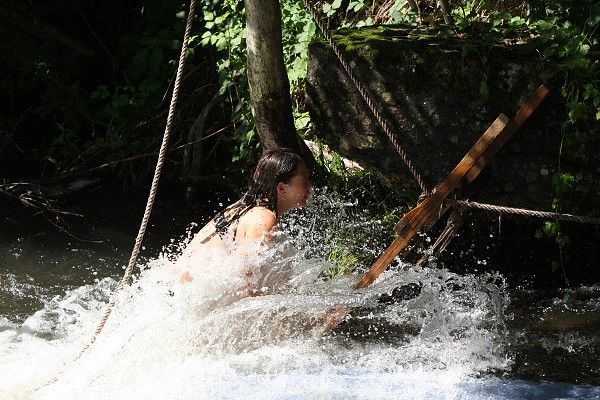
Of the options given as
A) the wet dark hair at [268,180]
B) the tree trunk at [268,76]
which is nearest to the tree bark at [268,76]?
the tree trunk at [268,76]

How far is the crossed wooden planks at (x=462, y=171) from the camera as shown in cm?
445

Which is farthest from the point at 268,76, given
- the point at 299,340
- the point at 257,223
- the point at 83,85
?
the point at 83,85

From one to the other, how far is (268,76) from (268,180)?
129 centimetres

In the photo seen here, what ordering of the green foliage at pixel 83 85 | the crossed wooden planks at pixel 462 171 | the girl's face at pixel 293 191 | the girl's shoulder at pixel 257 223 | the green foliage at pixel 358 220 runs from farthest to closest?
1. the green foliage at pixel 83 85
2. the green foliage at pixel 358 220
3. the crossed wooden planks at pixel 462 171
4. the girl's face at pixel 293 191
5. the girl's shoulder at pixel 257 223

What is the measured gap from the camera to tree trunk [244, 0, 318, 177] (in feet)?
17.1

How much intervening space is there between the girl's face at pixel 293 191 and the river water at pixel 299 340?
167 millimetres

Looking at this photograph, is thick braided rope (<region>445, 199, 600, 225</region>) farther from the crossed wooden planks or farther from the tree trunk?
the tree trunk

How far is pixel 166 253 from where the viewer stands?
20.6 ft

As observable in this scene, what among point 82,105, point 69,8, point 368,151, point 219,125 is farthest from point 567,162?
point 69,8

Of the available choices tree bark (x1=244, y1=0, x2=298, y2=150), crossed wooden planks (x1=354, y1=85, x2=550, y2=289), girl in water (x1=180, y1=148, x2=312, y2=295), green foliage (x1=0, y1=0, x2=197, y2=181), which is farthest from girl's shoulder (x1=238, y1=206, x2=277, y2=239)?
green foliage (x1=0, y1=0, x2=197, y2=181)

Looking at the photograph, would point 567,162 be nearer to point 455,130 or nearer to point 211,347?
point 455,130

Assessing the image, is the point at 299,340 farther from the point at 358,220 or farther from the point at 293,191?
the point at 358,220

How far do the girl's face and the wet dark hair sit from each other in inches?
0.8

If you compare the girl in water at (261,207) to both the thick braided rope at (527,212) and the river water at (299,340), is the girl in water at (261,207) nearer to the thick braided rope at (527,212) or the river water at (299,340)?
the river water at (299,340)
